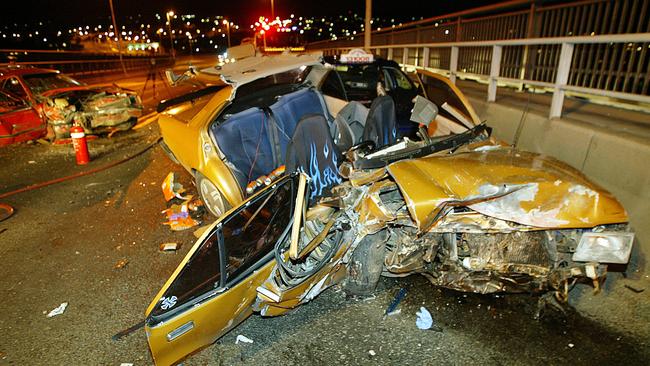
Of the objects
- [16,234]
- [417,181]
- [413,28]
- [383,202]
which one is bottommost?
[16,234]

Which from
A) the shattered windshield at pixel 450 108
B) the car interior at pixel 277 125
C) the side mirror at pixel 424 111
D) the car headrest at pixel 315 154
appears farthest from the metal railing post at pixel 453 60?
the car headrest at pixel 315 154

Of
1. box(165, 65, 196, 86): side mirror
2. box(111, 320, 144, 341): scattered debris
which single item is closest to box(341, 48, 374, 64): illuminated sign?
box(165, 65, 196, 86): side mirror

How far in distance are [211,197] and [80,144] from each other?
14.5ft

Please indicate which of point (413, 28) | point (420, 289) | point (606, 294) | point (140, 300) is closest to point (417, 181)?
point (420, 289)

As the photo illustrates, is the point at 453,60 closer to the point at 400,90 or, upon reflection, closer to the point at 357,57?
the point at 400,90

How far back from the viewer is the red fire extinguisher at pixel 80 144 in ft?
24.6

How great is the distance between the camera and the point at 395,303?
3.44 m

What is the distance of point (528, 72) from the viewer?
8.07 m

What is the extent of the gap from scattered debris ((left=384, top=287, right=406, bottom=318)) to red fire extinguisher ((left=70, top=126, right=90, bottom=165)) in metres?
6.68

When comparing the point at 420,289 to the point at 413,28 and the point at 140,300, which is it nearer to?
the point at 140,300

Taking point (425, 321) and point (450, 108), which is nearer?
point (425, 321)

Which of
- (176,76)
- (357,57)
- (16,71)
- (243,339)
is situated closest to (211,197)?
(243,339)

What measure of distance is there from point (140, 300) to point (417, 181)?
2.55m

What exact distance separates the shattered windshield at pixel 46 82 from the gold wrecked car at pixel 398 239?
28.8ft
